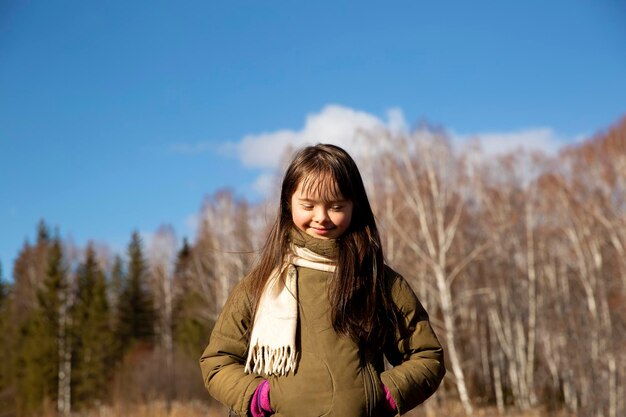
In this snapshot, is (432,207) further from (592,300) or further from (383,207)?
(592,300)

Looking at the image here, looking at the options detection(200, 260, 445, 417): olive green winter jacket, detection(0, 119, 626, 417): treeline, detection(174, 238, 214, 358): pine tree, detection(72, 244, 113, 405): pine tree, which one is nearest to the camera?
detection(200, 260, 445, 417): olive green winter jacket

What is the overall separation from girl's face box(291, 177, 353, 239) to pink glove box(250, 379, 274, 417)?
54 cm

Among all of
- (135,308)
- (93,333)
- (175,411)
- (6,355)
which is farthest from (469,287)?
(6,355)

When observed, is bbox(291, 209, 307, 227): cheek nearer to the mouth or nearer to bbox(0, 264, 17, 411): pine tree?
the mouth

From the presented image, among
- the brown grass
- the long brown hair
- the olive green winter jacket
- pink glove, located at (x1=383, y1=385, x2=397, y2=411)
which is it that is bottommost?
the brown grass

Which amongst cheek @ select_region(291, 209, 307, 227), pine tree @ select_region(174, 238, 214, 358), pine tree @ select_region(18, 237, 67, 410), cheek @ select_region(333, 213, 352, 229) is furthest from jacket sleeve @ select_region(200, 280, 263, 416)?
pine tree @ select_region(18, 237, 67, 410)

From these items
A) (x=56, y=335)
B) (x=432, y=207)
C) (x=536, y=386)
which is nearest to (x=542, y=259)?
(x=536, y=386)

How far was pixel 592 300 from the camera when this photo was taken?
2094 cm

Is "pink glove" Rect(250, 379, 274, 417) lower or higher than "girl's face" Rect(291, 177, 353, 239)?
lower

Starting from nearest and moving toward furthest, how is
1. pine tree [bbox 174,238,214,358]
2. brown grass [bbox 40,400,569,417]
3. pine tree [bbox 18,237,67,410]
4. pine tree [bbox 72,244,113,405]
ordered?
brown grass [bbox 40,400,569,417], pine tree [bbox 18,237,67,410], pine tree [bbox 72,244,113,405], pine tree [bbox 174,238,214,358]

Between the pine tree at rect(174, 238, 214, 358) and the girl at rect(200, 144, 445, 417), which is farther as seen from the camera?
the pine tree at rect(174, 238, 214, 358)

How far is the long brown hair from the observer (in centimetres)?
219

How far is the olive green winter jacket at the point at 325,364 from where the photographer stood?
2061 mm

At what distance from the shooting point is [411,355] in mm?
2268
